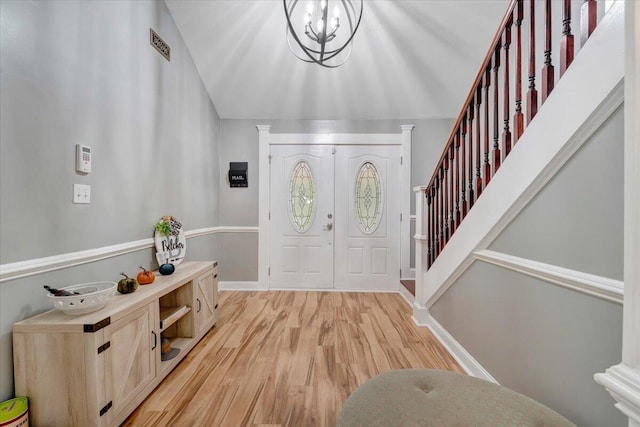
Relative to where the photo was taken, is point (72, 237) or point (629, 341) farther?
point (72, 237)

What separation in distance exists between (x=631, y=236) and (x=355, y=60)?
3.27 metres

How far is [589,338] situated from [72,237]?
2.57 m

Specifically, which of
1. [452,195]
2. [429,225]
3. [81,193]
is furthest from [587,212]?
[81,193]

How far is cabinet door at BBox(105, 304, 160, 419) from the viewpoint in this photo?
140 centimetres

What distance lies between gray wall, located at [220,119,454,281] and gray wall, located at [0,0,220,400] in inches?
38.2

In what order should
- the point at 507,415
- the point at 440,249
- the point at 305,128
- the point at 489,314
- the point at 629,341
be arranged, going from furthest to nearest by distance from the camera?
the point at 305,128
the point at 440,249
the point at 489,314
the point at 507,415
the point at 629,341

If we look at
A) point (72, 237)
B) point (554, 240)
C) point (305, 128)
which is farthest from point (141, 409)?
point (305, 128)

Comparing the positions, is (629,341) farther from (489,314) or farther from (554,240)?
(489,314)

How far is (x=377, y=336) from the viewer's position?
2.51m

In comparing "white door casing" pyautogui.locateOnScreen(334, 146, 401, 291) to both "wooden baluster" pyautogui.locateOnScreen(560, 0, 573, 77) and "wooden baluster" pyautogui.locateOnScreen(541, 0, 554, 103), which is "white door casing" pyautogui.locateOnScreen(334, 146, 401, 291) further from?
"wooden baluster" pyautogui.locateOnScreen(560, 0, 573, 77)

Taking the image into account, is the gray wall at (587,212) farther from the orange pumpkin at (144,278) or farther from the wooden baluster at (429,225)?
the orange pumpkin at (144,278)

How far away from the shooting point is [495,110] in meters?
1.75

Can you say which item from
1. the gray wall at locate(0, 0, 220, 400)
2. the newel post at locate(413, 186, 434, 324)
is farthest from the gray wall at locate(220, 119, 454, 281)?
the newel post at locate(413, 186, 434, 324)

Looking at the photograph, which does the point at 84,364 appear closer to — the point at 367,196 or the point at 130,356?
the point at 130,356
